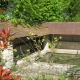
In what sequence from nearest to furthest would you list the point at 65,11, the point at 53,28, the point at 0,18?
the point at 0,18 → the point at 53,28 → the point at 65,11

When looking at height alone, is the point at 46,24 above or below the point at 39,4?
below

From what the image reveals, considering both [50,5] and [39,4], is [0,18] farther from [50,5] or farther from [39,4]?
[50,5]

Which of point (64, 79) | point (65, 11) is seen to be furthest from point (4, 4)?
point (64, 79)

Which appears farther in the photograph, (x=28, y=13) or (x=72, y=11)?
(x=72, y=11)

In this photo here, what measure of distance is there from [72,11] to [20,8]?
1117 cm

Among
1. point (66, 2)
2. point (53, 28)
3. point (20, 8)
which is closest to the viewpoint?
point (20, 8)

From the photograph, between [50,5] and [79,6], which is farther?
[79,6]

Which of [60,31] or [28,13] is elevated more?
[28,13]

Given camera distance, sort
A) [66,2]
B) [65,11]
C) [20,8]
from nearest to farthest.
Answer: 1. [20,8]
2. [66,2]
3. [65,11]

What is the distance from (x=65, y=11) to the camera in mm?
28656

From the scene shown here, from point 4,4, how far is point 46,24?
173 inches

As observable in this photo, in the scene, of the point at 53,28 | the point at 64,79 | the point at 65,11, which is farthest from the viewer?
the point at 65,11

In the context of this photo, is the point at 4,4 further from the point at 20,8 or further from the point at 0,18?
the point at 0,18

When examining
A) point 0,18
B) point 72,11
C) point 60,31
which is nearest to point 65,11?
point 72,11
